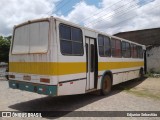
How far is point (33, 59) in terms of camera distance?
808 centimetres

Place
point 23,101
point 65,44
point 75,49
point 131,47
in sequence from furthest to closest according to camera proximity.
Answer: point 131,47
point 23,101
point 75,49
point 65,44

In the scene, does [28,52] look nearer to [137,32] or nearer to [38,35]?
[38,35]

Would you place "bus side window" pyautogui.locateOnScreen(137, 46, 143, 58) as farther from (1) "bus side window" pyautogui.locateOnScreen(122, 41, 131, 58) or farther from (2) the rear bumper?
(2) the rear bumper

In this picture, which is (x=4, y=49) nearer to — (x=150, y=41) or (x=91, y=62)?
(x=150, y=41)

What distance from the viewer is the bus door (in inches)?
375

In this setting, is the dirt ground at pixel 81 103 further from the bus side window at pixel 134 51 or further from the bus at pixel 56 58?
the bus side window at pixel 134 51

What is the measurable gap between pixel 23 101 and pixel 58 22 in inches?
156

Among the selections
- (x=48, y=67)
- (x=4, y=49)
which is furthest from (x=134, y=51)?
(x=4, y=49)

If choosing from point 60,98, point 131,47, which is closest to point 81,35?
point 60,98

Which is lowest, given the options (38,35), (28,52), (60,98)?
(60,98)

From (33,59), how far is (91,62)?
2.78m

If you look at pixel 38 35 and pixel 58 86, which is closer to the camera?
pixel 58 86

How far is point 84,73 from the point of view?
9.05 meters

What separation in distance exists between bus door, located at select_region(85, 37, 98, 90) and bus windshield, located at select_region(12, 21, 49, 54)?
7.26 ft
